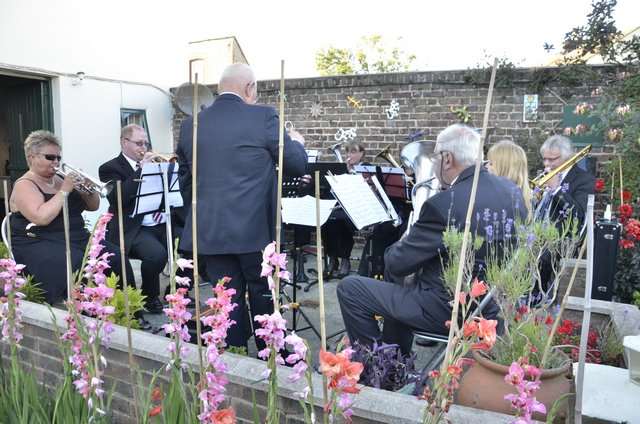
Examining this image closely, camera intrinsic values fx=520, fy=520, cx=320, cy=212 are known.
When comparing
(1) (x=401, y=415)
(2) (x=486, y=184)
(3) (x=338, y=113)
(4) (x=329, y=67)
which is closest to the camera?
(1) (x=401, y=415)

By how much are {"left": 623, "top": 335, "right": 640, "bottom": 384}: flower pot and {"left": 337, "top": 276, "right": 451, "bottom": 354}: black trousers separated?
87 centimetres

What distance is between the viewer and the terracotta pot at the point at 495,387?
176 centimetres

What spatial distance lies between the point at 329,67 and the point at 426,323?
1176 inches

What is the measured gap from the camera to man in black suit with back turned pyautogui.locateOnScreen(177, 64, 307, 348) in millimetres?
2938

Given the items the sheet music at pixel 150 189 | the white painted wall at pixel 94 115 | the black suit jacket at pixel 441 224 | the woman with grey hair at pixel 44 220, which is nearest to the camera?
the black suit jacket at pixel 441 224

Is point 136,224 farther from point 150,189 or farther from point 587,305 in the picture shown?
point 587,305

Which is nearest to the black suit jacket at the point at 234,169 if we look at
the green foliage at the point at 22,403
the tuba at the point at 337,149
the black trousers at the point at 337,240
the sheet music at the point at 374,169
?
the green foliage at the point at 22,403

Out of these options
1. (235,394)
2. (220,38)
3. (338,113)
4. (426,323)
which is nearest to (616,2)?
(338,113)

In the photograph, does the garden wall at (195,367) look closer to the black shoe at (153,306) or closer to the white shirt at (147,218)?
the black shoe at (153,306)

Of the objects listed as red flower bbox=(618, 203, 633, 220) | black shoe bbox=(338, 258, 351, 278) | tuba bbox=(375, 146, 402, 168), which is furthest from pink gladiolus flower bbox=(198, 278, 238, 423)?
tuba bbox=(375, 146, 402, 168)

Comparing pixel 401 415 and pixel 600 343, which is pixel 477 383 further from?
pixel 600 343

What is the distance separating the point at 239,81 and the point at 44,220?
1.73 m

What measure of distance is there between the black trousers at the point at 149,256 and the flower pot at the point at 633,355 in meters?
3.54

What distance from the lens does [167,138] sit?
30.1ft
